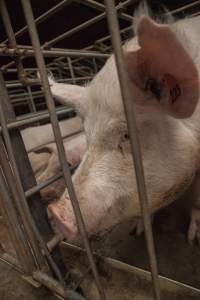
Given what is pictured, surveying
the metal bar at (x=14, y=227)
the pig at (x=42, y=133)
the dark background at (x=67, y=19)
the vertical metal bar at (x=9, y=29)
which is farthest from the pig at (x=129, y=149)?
the dark background at (x=67, y=19)

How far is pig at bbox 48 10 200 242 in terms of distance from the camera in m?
0.83

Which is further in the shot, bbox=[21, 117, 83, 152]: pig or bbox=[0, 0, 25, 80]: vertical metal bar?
bbox=[21, 117, 83, 152]: pig

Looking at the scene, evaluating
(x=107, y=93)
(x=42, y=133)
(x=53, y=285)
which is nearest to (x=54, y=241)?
(x=53, y=285)

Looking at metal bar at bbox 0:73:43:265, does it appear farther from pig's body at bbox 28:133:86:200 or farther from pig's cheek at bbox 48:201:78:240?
pig's body at bbox 28:133:86:200

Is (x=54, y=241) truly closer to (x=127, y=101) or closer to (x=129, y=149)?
(x=129, y=149)

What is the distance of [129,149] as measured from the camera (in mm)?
922

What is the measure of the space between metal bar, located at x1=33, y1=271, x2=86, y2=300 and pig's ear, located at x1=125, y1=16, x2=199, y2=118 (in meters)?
0.83

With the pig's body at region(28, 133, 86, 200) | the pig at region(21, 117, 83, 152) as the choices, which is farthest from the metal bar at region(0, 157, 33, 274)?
the pig at region(21, 117, 83, 152)

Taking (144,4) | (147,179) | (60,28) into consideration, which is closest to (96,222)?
(147,179)

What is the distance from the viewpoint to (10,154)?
912 mm

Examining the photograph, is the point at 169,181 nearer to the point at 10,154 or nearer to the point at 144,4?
the point at 10,154

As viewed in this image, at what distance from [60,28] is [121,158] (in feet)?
9.49

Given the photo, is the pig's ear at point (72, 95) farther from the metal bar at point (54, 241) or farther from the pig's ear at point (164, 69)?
the metal bar at point (54, 241)

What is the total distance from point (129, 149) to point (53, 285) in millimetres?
693
